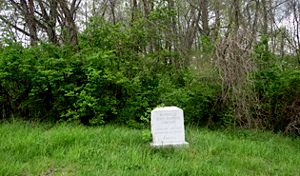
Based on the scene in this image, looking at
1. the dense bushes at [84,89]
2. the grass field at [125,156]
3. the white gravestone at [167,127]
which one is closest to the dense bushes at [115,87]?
the dense bushes at [84,89]

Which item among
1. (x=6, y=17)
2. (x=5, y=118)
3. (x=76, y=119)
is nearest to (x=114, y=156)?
(x=76, y=119)

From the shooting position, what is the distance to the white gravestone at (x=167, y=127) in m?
5.08

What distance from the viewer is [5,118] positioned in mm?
7402

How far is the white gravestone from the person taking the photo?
200 inches

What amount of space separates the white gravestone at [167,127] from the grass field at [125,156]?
32cm

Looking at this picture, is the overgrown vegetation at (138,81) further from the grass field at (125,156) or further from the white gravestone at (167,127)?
the white gravestone at (167,127)

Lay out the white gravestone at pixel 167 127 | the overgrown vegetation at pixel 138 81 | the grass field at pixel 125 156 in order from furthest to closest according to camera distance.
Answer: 1. the overgrown vegetation at pixel 138 81
2. the white gravestone at pixel 167 127
3. the grass field at pixel 125 156

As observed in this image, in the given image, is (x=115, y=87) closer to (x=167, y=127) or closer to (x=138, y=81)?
(x=138, y=81)

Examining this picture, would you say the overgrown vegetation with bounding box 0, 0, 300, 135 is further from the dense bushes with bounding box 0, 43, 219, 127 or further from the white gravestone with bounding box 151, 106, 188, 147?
the white gravestone with bounding box 151, 106, 188, 147

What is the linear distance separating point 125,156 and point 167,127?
4.40 feet

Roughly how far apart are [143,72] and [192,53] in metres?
3.06

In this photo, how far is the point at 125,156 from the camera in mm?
4180

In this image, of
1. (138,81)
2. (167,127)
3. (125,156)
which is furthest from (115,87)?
(125,156)

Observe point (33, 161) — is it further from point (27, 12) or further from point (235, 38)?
point (27, 12)
